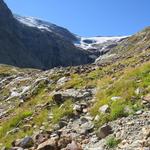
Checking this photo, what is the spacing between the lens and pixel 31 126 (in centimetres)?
2127

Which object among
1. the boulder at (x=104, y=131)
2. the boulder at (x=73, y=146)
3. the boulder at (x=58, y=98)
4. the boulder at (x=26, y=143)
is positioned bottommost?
the boulder at (x=26, y=143)

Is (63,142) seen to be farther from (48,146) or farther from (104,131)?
(104,131)

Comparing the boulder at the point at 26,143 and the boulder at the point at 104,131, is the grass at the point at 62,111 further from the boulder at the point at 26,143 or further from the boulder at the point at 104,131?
the boulder at the point at 104,131

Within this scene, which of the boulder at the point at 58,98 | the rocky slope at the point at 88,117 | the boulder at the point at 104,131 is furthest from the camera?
the boulder at the point at 58,98

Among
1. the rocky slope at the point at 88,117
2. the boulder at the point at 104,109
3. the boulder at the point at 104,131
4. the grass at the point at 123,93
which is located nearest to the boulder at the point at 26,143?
the rocky slope at the point at 88,117

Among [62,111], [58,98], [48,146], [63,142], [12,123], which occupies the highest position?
[58,98]

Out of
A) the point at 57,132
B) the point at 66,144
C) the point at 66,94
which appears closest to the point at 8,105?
the point at 66,94

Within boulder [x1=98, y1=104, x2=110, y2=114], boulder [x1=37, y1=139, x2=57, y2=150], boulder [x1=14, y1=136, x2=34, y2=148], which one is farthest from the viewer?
boulder [x1=98, y1=104, x2=110, y2=114]

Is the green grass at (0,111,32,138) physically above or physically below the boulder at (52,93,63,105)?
below

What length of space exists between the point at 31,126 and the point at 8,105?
10.4m

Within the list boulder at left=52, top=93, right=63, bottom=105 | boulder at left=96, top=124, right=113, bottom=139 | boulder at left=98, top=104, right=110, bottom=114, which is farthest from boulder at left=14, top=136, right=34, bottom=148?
boulder at left=52, top=93, right=63, bottom=105

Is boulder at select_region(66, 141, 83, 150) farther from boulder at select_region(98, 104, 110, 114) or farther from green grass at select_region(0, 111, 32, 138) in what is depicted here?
green grass at select_region(0, 111, 32, 138)

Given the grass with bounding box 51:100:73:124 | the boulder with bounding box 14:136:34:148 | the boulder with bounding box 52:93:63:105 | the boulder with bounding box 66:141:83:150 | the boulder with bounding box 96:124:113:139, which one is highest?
the boulder with bounding box 52:93:63:105

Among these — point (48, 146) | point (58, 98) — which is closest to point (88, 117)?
point (48, 146)
